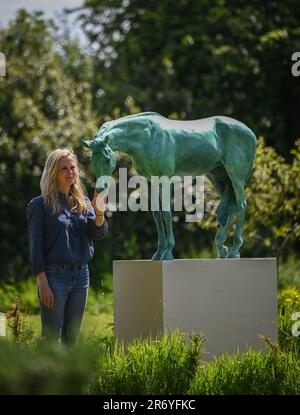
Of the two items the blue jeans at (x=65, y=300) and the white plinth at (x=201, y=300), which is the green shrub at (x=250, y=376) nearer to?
the white plinth at (x=201, y=300)

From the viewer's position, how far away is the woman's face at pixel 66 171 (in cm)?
500

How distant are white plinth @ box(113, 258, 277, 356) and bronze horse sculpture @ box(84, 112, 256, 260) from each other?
0.20 metres

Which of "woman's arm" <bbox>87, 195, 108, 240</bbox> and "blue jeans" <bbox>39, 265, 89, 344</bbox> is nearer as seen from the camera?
"blue jeans" <bbox>39, 265, 89, 344</bbox>

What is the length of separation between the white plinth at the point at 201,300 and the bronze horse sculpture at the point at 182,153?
0.20 meters

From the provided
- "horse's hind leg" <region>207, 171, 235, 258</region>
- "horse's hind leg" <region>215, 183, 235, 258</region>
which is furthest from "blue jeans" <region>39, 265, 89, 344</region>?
"horse's hind leg" <region>207, 171, 235, 258</region>

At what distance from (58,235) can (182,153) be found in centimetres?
134

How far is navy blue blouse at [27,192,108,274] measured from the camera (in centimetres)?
490

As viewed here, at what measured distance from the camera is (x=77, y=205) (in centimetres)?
510

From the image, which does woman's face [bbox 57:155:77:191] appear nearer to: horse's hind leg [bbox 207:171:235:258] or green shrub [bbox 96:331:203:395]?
green shrub [bbox 96:331:203:395]

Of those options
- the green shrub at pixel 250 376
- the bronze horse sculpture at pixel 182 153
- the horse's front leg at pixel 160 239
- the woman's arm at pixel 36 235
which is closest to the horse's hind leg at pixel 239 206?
the bronze horse sculpture at pixel 182 153

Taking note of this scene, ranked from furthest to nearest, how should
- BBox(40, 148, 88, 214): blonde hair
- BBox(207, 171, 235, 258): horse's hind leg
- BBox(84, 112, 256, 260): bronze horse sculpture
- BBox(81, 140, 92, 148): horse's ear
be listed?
1. BBox(207, 171, 235, 258): horse's hind leg
2. BBox(84, 112, 256, 260): bronze horse sculpture
3. BBox(81, 140, 92, 148): horse's ear
4. BBox(40, 148, 88, 214): blonde hair

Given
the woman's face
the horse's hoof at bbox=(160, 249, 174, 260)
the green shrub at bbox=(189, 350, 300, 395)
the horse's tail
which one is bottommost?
the green shrub at bbox=(189, 350, 300, 395)
